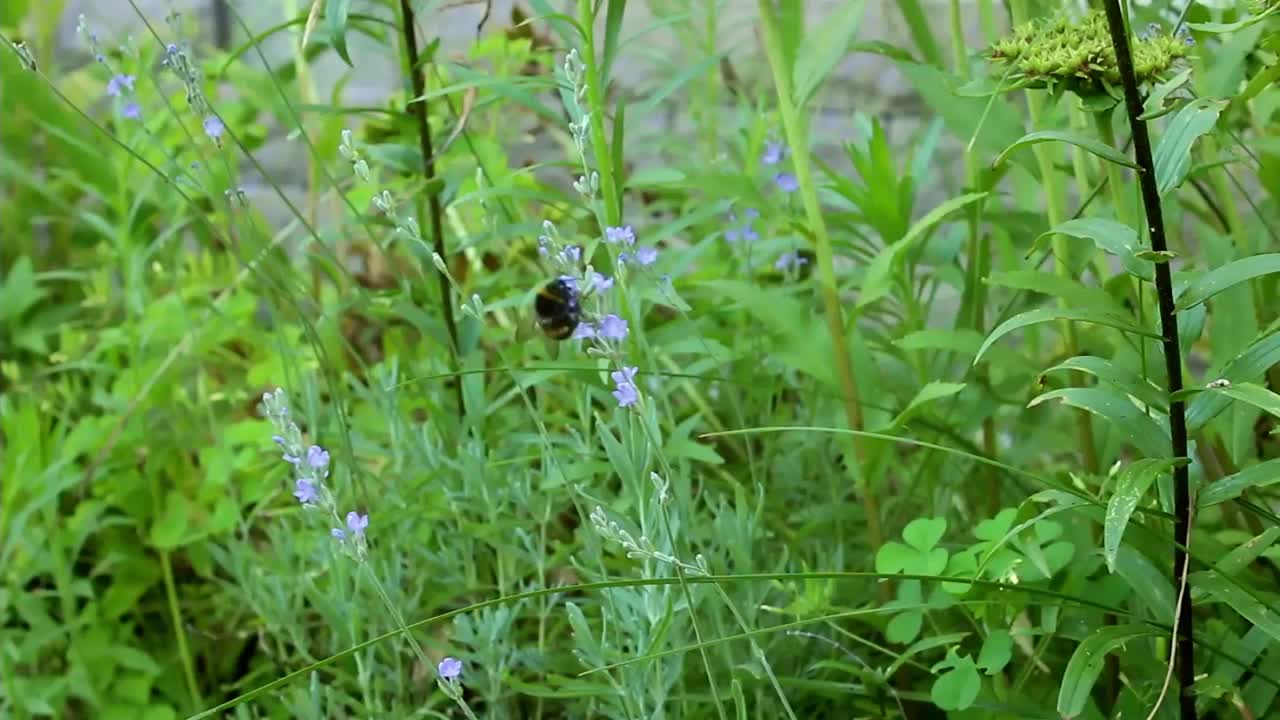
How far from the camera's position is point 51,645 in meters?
1.02

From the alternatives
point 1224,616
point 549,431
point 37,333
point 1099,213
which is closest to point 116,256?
point 37,333

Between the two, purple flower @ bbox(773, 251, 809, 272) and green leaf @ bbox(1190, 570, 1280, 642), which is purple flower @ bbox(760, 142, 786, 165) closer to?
purple flower @ bbox(773, 251, 809, 272)

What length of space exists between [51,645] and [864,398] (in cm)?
68

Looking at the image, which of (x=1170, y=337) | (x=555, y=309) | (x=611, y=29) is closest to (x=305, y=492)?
(x=555, y=309)

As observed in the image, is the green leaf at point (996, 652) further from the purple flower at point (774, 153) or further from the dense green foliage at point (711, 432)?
the purple flower at point (774, 153)

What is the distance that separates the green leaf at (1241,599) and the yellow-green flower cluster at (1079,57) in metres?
0.21

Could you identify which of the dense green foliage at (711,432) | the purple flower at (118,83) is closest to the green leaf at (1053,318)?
the dense green foliage at (711,432)

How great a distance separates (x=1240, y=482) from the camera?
53cm

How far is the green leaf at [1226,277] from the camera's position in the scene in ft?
1.63

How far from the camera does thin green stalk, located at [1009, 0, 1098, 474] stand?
0.73 metres

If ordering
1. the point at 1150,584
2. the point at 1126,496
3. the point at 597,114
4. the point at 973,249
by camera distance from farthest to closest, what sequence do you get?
the point at 973,249
the point at 597,114
the point at 1150,584
the point at 1126,496

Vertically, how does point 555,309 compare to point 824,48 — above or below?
below

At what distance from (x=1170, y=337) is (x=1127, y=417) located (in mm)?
43

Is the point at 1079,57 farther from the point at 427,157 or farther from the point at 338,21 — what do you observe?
the point at 427,157
